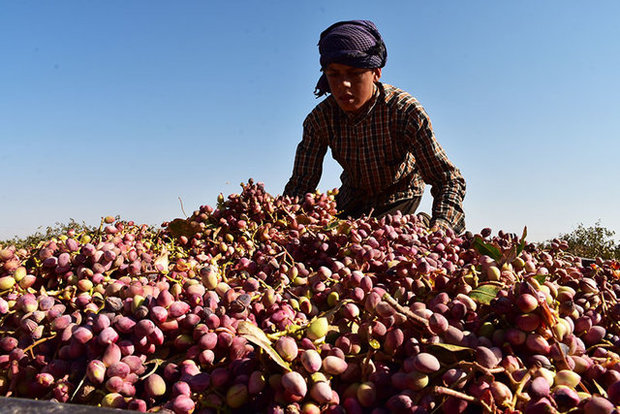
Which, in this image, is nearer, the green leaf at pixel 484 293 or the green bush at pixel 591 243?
the green leaf at pixel 484 293

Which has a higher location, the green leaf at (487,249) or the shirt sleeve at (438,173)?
the shirt sleeve at (438,173)

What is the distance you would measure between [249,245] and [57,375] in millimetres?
988

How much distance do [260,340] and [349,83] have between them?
2689mm

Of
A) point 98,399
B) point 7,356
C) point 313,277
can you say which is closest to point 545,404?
point 313,277

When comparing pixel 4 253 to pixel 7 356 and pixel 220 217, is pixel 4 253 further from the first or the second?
pixel 220 217

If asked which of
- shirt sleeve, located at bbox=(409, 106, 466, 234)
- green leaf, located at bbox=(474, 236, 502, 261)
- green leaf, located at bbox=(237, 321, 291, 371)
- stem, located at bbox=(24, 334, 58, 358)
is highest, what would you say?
shirt sleeve, located at bbox=(409, 106, 466, 234)

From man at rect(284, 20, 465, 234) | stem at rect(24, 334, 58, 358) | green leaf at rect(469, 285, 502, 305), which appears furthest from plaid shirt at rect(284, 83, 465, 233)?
stem at rect(24, 334, 58, 358)

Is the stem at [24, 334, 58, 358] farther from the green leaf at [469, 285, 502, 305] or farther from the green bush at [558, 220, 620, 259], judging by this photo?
the green bush at [558, 220, 620, 259]

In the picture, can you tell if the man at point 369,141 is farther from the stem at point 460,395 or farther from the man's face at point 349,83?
the stem at point 460,395

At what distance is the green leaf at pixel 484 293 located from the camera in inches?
38.7

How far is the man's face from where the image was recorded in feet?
10.6

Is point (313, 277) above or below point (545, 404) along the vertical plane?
above

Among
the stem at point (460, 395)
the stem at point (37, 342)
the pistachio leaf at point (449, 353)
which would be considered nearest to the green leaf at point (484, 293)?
the pistachio leaf at point (449, 353)

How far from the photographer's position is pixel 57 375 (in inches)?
37.0
